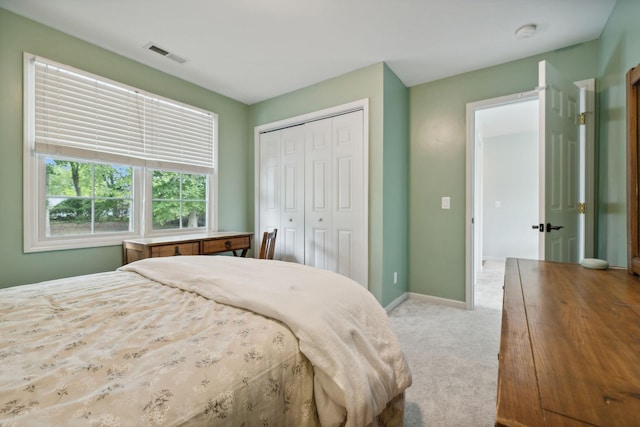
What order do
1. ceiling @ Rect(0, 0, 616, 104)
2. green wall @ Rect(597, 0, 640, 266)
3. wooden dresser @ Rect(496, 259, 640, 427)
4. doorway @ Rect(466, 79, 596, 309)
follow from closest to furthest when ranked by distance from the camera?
wooden dresser @ Rect(496, 259, 640, 427)
green wall @ Rect(597, 0, 640, 266)
ceiling @ Rect(0, 0, 616, 104)
doorway @ Rect(466, 79, 596, 309)

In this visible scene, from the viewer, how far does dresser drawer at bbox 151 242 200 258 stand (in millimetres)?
2455

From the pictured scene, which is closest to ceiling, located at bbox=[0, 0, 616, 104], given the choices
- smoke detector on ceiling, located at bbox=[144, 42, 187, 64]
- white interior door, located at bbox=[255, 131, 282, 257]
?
smoke detector on ceiling, located at bbox=[144, 42, 187, 64]

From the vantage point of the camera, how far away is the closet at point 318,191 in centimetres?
294

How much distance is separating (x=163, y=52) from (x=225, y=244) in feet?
6.56

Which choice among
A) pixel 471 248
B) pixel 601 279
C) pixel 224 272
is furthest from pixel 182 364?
pixel 471 248

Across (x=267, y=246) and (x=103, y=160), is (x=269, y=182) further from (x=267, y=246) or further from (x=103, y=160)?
(x=103, y=160)

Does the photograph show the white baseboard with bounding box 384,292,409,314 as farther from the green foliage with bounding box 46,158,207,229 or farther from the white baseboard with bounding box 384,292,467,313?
the green foliage with bounding box 46,158,207,229

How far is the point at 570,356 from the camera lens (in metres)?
0.57

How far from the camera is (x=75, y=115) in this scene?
238 centimetres

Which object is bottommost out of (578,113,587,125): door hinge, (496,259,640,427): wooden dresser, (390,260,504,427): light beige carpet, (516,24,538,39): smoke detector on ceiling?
(390,260,504,427): light beige carpet

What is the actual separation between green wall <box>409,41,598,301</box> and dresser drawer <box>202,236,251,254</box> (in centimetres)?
203

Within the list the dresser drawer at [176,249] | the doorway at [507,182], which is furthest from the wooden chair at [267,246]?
the doorway at [507,182]

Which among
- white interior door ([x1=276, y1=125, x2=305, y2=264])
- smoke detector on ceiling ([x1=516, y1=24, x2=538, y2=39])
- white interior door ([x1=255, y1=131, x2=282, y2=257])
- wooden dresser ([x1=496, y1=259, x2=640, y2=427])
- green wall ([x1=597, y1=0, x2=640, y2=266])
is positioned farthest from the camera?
white interior door ([x1=255, y1=131, x2=282, y2=257])

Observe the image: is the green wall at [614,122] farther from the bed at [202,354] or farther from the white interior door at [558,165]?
the bed at [202,354]
